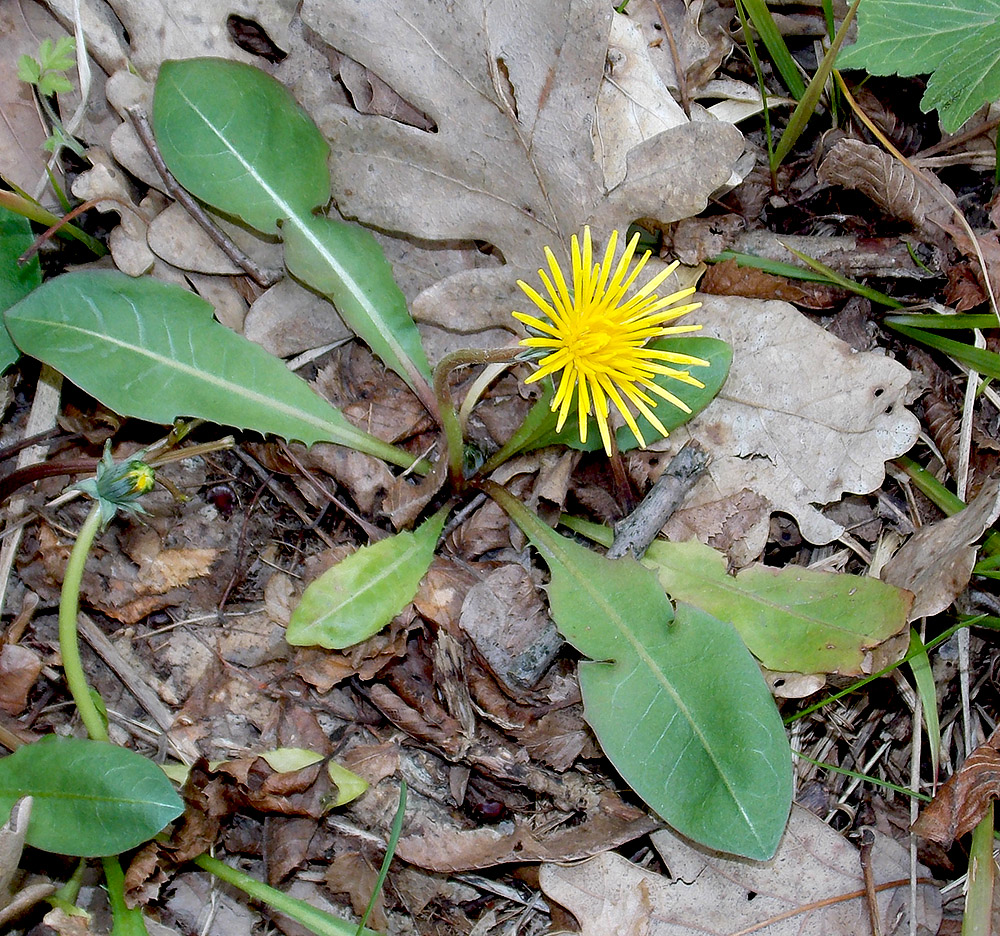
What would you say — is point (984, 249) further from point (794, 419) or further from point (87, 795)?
point (87, 795)

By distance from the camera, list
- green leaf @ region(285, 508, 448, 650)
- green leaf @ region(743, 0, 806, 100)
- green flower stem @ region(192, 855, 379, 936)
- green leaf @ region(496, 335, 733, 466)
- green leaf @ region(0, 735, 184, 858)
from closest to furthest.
Result: green leaf @ region(0, 735, 184, 858), green flower stem @ region(192, 855, 379, 936), green leaf @ region(285, 508, 448, 650), green leaf @ region(496, 335, 733, 466), green leaf @ region(743, 0, 806, 100)

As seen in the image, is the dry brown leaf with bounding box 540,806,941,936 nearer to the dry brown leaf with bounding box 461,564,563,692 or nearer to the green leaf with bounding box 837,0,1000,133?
the dry brown leaf with bounding box 461,564,563,692

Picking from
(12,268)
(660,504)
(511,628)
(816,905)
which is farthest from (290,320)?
(816,905)

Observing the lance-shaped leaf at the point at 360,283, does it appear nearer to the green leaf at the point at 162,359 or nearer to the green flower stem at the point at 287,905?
the green leaf at the point at 162,359

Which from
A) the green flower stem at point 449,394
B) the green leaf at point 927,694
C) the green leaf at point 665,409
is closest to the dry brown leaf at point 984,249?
the green leaf at point 665,409

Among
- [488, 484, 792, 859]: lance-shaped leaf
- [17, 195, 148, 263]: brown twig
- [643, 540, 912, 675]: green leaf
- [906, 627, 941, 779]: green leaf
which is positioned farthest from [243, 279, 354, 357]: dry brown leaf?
[906, 627, 941, 779]: green leaf

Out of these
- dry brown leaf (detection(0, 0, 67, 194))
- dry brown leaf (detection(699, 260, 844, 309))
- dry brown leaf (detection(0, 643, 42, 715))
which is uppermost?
dry brown leaf (detection(0, 0, 67, 194))
